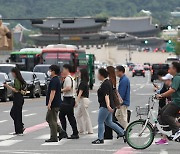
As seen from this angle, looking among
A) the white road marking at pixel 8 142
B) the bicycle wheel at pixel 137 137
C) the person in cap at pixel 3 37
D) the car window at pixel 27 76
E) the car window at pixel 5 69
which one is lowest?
the white road marking at pixel 8 142

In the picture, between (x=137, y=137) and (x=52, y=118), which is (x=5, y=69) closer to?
(x=52, y=118)

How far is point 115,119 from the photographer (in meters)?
20.7

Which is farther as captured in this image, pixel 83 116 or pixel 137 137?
pixel 83 116

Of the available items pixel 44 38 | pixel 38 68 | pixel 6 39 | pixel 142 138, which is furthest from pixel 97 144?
pixel 44 38

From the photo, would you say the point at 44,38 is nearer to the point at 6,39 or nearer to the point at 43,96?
the point at 6,39

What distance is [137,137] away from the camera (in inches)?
698

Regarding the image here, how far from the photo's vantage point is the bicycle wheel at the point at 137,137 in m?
17.7

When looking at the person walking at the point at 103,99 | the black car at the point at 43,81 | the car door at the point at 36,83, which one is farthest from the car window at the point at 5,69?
the person walking at the point at 103,99

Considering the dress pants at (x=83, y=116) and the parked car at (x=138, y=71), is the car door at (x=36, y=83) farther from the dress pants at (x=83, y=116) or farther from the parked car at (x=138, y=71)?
the parked car at (x=138, y=71)

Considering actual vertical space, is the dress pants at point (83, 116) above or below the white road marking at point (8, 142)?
above

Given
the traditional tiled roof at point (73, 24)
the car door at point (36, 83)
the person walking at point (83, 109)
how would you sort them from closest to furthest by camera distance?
1. the person walking at point (83, 109)
2. the car door at point (36, 83)
3. the traditional tiled roof at point (73, 24)

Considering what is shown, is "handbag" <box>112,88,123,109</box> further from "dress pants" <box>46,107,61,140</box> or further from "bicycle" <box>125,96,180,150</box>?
"bicycle" <box>125,96,180,150</box>

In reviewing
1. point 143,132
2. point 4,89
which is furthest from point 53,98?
point 4,89

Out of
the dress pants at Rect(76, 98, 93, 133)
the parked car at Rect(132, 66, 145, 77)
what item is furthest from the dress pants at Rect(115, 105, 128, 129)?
the parked car at Rect(132, 66, 145, 77)
